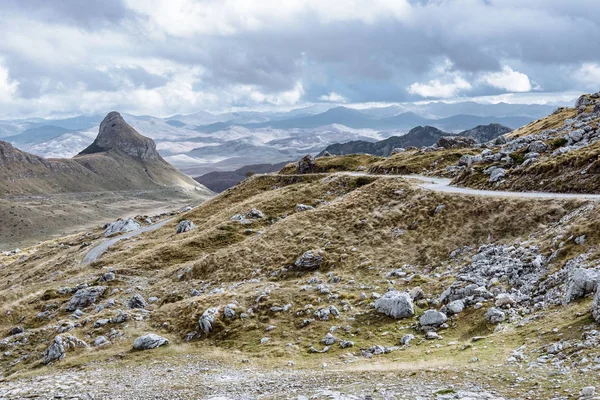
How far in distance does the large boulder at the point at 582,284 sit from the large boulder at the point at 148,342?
3496cm

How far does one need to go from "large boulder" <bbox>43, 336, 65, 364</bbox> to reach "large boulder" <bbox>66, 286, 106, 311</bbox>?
18965mm

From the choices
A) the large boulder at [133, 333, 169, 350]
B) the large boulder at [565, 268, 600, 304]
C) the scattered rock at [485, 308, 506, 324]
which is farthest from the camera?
the large boulder at [133, 333, 169, 350]

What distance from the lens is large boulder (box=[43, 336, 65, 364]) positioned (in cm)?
4322

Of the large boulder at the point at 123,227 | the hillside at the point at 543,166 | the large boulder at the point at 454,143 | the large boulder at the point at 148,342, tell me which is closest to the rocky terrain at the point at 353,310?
the large boulder at the point at 148,342

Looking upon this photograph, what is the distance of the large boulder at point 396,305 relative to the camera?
39781 mm

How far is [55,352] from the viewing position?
43625mm

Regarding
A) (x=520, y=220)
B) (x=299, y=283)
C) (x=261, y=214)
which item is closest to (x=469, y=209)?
(x=520, y=220)

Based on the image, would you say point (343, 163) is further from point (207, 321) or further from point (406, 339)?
point (406, 339)

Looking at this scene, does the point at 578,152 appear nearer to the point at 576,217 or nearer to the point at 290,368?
the point at 576,217

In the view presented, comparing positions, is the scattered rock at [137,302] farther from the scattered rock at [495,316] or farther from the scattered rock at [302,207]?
the scattered rock at [495,316]

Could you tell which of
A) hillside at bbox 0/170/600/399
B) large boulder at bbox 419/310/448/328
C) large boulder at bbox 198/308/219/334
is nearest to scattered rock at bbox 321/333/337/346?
hillside at bbox 0/170/600/399

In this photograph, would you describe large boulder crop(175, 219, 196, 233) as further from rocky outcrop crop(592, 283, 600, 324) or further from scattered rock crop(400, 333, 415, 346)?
rocky outcrop crop(592, 283, 600, 324)

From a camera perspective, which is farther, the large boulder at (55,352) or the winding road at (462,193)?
the winding road at (462,193)

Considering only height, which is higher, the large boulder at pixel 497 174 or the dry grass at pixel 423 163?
the dry grass at pixel 423 163
